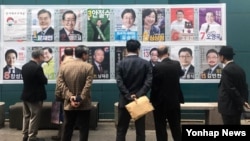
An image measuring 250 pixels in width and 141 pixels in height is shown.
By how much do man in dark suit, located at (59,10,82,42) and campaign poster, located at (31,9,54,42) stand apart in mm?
270

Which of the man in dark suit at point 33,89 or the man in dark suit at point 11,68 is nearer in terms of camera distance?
the man in dark suit at point 33,89

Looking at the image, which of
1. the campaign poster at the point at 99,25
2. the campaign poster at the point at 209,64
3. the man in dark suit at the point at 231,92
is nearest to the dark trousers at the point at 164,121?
the man in dark suit at the point at 231,92

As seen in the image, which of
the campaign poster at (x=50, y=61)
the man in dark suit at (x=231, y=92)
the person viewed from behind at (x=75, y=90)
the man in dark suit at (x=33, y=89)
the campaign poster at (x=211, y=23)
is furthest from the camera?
the campaign poster at (x=50, y=61)

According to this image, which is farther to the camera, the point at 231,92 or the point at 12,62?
the point at 12,62

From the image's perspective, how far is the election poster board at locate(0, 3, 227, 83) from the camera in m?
9.95

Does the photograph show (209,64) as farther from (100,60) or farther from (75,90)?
(75,90)

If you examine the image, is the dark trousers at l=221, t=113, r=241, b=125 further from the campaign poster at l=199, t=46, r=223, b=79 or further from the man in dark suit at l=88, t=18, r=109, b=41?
the man in dark suit at l=88, t=18, r=109, b=41

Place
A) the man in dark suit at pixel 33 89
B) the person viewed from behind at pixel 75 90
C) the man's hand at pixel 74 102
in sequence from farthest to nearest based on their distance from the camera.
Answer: the man in dark suit at pixel 33 89, the person viewed from behind at pixel 75 90, the man's hand at pixel 74 102

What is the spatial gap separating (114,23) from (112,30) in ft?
0.58

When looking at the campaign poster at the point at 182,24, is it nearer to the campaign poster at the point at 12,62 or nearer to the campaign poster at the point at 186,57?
the campaign poster at the point at 186,57

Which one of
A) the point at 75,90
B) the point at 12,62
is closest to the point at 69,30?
A: the point at 12,62

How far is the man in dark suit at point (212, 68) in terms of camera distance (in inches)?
392

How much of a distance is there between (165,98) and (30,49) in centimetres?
452

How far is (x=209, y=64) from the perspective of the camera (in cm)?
999
